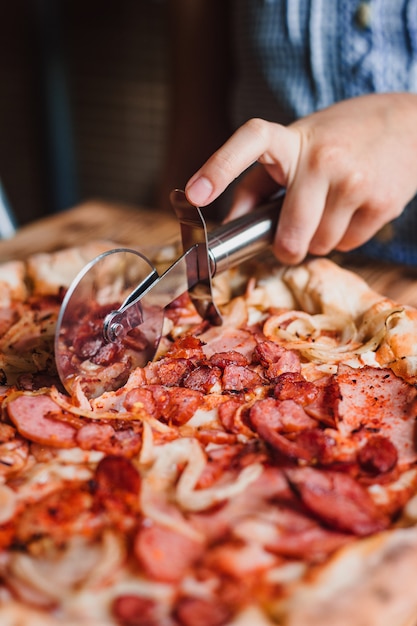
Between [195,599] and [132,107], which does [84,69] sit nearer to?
[132,107]

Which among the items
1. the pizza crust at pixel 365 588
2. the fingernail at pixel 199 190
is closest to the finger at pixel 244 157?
the fingernail at pixel 199 190

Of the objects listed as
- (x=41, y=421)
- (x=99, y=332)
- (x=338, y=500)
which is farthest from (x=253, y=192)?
(x=338, y=500)

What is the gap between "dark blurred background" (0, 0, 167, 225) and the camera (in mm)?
5520

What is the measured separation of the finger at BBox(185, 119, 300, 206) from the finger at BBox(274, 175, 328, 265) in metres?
0.08

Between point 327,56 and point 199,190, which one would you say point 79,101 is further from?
point 199,190

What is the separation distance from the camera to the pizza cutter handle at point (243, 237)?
6.20 feet

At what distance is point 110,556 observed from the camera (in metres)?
1.20

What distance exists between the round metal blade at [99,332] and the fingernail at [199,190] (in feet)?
0.72

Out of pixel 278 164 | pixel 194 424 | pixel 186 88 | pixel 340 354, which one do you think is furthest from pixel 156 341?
pixel 186 88

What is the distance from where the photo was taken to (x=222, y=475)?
1397 mm

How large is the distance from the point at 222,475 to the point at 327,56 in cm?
194

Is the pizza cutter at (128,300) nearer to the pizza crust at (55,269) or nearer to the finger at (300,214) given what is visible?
the finger at (300,214)

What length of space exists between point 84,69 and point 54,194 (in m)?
1.13

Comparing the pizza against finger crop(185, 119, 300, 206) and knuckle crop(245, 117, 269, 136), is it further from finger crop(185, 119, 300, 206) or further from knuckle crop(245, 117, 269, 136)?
knuckle crop(245, 117, 269, 136)
